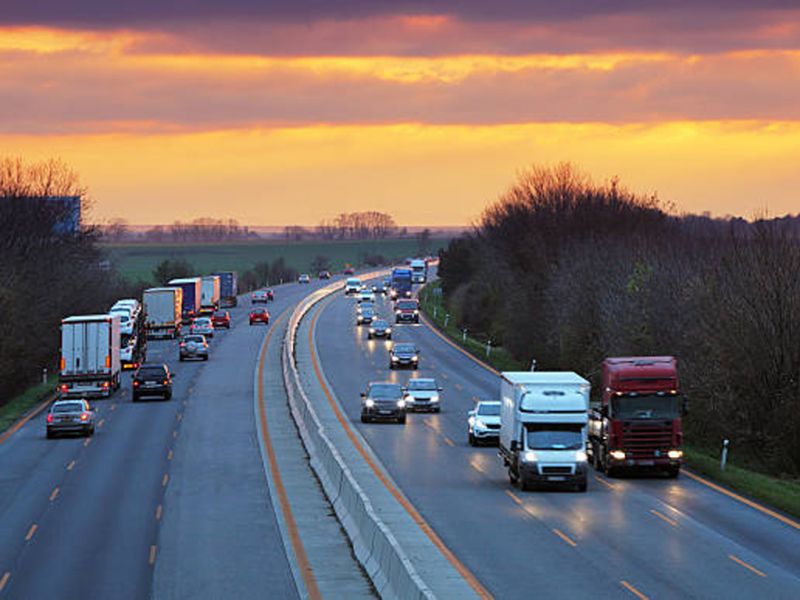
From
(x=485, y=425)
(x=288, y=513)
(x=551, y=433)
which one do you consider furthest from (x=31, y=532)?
(x=485, y=425)

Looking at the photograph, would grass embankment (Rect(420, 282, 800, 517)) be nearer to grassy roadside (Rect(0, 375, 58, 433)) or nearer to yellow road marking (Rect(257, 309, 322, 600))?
yellow road marking (Rect(257, 309, 322, 600))

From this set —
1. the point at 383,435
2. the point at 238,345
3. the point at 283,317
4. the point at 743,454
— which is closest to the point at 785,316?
the point at 743,454

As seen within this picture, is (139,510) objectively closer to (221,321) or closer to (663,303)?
(663,303)

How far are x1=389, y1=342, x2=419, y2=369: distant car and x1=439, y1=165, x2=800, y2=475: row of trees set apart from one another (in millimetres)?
8626

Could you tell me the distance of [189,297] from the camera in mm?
127312

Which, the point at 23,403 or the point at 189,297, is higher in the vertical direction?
the point at 189,297

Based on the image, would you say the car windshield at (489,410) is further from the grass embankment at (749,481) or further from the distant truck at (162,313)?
the distant truck at (162,313)

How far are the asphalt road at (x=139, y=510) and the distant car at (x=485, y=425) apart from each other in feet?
25.5

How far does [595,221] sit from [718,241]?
1345 inches

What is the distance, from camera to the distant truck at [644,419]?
146 ft

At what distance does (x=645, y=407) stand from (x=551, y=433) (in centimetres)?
481

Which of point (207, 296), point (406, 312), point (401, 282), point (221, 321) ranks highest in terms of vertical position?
point (401, 282)

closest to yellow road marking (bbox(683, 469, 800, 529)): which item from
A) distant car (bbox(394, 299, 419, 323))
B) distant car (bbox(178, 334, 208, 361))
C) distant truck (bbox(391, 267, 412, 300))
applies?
distant car (bbox(178, 334, 208, 361))

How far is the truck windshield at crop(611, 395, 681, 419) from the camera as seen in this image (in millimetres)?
44562
